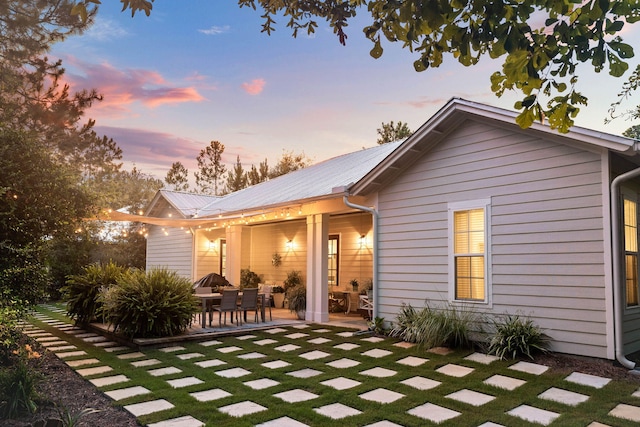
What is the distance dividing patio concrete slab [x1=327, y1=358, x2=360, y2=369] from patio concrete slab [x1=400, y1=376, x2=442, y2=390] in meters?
0.95

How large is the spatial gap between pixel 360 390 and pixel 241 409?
1332 mm

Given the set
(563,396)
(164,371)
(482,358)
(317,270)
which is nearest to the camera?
(563,396)

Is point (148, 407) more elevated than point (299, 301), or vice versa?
point (299, 301)

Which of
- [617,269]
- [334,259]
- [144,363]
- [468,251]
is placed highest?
[468,251]

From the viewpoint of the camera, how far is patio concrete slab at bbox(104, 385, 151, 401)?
187 inches

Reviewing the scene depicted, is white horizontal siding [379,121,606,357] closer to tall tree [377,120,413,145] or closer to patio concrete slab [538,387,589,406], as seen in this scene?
patio concrete slab [538,387,589,406]

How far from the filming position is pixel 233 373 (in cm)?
572

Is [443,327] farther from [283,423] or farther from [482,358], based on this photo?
[283,423]

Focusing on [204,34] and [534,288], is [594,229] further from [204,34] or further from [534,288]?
[204,34]

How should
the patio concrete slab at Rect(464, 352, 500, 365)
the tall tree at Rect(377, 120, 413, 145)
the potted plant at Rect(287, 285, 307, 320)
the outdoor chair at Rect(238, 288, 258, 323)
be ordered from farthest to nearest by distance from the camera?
the tall tree at Rect(377, 120, 413, 145) < the potted plant at Rect(287, 285, 307, 320) < the outdoor chair at Rect(238, 288, 258, 323) < the patio concrete slab at Rect(464, 352, 500, 365)

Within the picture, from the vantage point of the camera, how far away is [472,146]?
23.3 feet

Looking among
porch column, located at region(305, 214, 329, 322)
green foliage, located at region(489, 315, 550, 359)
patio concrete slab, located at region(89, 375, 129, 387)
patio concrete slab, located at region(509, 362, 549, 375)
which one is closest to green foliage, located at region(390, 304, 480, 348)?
green foliage, located at region(489, 315, 550, 359)

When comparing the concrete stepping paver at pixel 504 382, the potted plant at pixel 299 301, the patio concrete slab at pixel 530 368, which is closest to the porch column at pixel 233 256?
the potted plant at pixel 299 301

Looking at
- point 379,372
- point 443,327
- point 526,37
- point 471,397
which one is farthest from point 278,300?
point 526,37
